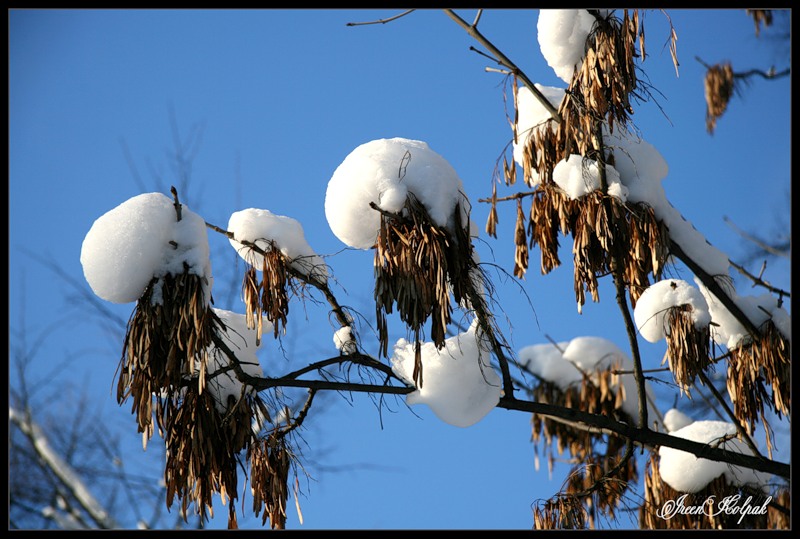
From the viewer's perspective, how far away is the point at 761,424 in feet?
9.18

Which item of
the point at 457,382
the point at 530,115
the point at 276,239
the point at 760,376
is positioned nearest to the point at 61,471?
the point at 276,239

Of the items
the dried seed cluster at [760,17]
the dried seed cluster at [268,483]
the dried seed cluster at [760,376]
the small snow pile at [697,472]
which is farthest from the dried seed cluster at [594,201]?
the dried seed cluster at [760,17]

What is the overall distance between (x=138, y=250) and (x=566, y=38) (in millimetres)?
1547

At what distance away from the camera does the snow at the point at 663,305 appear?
8.38ft

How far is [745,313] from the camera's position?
2785 millimetres

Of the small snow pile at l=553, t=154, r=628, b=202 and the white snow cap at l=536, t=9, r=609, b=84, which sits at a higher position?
the white snow cap at l=536, t=9, r=609, b=84

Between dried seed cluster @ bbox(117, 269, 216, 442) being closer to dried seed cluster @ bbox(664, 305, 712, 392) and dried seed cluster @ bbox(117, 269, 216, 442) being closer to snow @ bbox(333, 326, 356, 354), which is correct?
snow @ bbox(333, 326, 356, 354)

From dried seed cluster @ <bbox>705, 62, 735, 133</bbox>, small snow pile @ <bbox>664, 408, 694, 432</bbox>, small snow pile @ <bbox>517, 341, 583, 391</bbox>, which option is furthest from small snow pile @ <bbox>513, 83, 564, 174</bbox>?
dried seed cluster @ <bbox>705, 62, 735, 133</bbox>

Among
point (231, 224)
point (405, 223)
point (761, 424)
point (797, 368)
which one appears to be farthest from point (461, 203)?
point (761, 424)

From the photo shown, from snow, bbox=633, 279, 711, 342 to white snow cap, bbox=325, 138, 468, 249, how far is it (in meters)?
0.99

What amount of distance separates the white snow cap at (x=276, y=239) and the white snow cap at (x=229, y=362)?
170 mm

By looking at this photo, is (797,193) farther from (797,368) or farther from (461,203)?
(461,203)

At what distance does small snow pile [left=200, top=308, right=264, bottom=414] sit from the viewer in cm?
205

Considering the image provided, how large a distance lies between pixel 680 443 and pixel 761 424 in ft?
2.10
